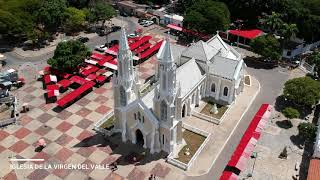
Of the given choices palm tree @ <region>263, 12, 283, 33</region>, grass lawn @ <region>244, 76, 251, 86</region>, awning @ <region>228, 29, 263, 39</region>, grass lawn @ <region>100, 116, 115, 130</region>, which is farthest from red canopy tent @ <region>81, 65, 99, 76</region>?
palm tree @ <region>263, 12, 283, 33</region>

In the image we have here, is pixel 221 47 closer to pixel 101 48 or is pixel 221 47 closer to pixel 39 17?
pixel 101 48

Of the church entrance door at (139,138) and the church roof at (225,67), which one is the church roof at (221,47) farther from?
the church entrance door at (139,138)

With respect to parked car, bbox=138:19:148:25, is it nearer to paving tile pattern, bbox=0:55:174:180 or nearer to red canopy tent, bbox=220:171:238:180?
paving tile pattern, bbox=0:55:174:180

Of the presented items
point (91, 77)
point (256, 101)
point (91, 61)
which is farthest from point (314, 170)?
point (91, 61)

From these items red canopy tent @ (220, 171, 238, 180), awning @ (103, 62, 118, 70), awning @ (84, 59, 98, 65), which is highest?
awning @ (84, 59, 98, 65)

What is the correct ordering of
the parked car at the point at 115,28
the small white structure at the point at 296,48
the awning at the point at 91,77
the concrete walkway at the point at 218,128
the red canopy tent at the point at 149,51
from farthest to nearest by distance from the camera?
1. the parked car at the point at 115,28
2. the small white structure at the point at 296,48
3. the red canopy tent at the point at 149,51
4. the awning at the point at 91,77
5. the concrete walkway at the point at 218,128

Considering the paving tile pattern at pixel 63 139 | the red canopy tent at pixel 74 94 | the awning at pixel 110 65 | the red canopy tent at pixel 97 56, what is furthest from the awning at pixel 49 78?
the red canopy tent at pixel 97 56
